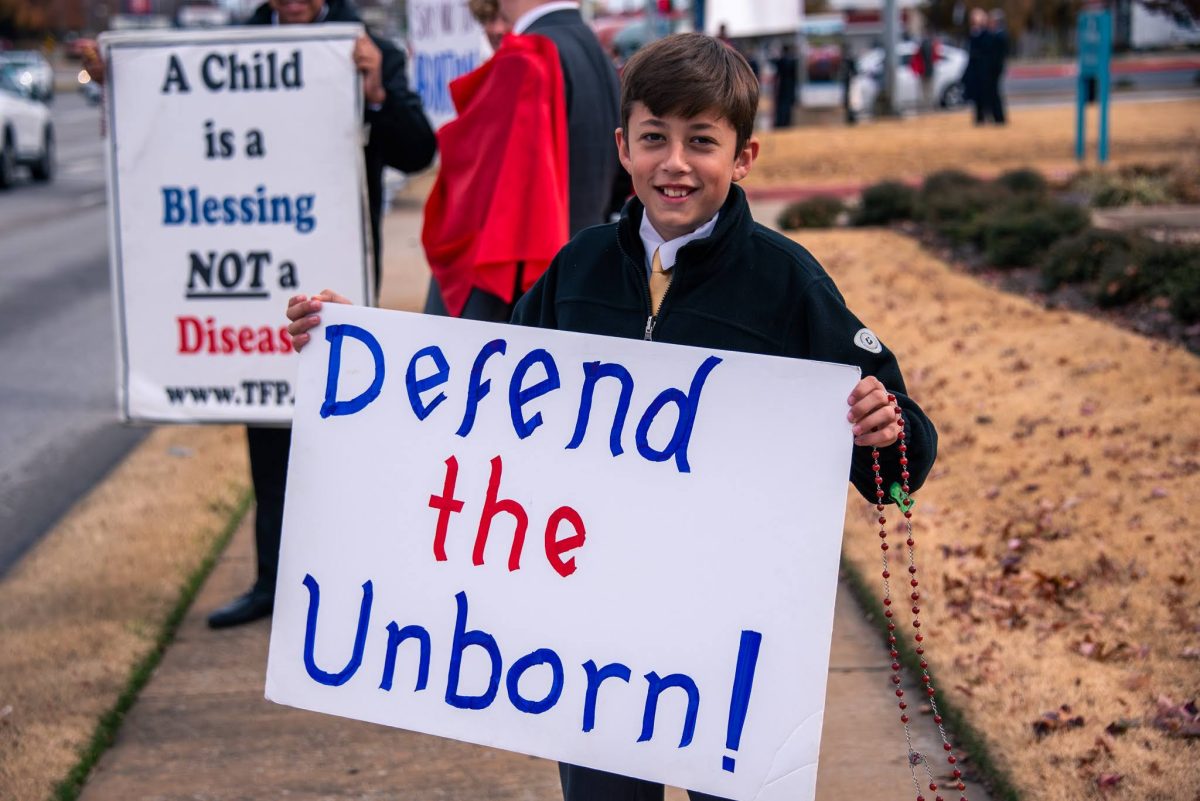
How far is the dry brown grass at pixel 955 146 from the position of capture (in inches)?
727

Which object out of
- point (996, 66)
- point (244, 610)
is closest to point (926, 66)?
point (996, 66)

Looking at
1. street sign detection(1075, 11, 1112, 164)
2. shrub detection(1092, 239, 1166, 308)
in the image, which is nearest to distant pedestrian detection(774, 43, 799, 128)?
street sign detection(1075, 11, 1112, 164)

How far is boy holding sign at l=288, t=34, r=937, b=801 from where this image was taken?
2.54m

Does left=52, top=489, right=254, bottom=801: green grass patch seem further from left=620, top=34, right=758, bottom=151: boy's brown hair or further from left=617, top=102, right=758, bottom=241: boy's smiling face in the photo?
left=620, top=34, right=758, bottom=151: boy's brown hair

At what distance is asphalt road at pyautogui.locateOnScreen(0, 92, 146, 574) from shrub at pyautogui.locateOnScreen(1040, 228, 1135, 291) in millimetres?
5620

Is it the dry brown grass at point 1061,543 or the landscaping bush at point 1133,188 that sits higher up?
the landscaping bush at point 1133,188

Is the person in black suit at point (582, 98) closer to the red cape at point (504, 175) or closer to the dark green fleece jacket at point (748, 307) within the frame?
Answer: the red cape at point (504, 175)

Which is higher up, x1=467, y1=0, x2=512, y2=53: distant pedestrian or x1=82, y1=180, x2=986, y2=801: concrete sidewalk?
x1=467, y1=0, x2=512, y2=53: distant pedestrian

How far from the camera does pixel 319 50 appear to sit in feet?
15.9

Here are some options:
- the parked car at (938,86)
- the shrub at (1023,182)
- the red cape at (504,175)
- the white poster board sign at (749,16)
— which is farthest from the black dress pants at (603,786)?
the parked car at (938,86)

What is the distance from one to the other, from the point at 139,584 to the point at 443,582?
3181 millimetres

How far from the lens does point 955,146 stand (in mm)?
21109

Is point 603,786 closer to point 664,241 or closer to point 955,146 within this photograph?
point 664,241

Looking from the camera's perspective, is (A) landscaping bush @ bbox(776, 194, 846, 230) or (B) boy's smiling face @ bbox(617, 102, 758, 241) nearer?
(B) boy's smiling face @ bbox(617, 102, 758, 241)
